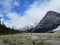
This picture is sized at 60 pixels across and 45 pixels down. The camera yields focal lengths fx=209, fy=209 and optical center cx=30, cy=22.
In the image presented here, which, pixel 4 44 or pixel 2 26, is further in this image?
pixel 2 26

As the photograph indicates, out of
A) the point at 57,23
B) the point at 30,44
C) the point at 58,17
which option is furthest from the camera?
the point at 58,17

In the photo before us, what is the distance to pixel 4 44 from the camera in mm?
→ 19016

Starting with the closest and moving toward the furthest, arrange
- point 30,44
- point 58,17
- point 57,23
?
point 30,44 < point 57,23 < point 58,17

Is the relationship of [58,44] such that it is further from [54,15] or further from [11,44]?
[54,15]

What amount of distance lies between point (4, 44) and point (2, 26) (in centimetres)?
6084

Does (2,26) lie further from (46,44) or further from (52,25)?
(52,25)

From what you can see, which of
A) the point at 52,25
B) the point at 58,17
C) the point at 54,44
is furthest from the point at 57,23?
the point at 54,44

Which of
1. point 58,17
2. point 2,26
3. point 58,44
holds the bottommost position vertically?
point 58,44

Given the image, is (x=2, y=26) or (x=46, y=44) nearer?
(x=46, y=44)

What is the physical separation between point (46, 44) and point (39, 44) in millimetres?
652

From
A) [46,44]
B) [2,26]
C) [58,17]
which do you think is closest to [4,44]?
[46,44]

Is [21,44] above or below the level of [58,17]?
below

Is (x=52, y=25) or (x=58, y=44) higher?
(x=52, y=25)

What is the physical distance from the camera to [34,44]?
18.5 m
